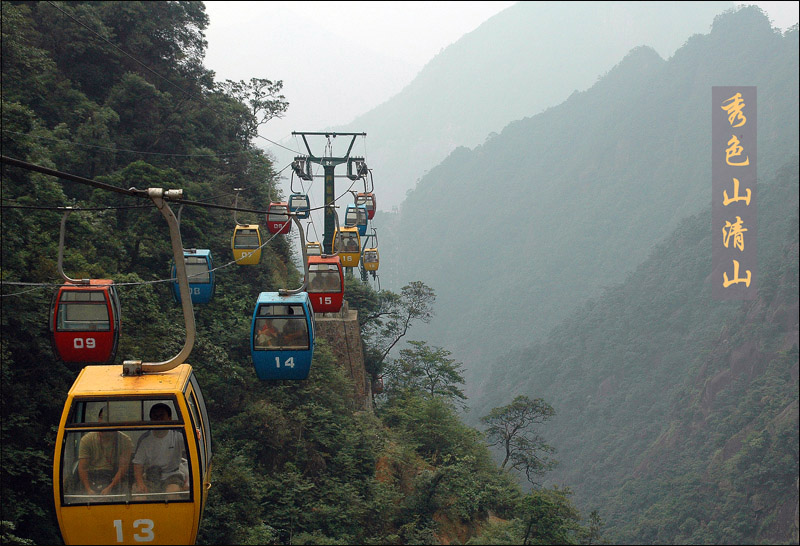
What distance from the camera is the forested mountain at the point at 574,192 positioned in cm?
10200

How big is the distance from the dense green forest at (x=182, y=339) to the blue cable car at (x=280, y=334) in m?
1.65

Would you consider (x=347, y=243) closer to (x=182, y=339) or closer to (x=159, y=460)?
(x=182, y=339)

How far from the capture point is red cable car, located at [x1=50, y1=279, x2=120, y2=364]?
9406 mm

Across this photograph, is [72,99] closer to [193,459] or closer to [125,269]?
[125,269]

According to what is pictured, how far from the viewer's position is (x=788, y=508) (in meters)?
32.3

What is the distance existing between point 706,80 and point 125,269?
124 m

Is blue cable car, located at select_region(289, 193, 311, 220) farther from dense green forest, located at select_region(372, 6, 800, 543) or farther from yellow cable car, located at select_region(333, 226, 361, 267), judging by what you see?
dense green forest, located at select_region(372, 6, 800, 543)

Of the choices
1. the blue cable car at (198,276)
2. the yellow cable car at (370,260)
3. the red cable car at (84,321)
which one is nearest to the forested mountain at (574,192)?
the yellow cable car at (370,260)

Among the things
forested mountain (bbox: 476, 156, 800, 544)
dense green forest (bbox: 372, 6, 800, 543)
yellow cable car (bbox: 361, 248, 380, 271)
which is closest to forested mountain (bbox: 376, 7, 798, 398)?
dense green forest (bbox: 372, 6, 800, 543)

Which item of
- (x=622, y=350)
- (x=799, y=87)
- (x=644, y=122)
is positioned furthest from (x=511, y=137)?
(x=622, y=350)

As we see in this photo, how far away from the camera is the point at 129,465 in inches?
197

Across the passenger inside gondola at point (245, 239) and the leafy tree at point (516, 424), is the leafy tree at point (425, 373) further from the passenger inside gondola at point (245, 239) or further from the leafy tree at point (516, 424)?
the passenger inside gondola at point (245, 239)

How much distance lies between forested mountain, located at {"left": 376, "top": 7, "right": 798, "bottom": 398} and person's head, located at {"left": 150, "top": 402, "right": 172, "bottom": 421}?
8379 centimetres

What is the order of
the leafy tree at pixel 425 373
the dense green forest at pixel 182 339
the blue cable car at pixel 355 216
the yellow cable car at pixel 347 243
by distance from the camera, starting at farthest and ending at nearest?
the leafy tree at pixel 425 373 → the blue cable car at pixel 355 216 → the yellow cable car at pixel 347 243 → the dense green forest at pixel 182 339
